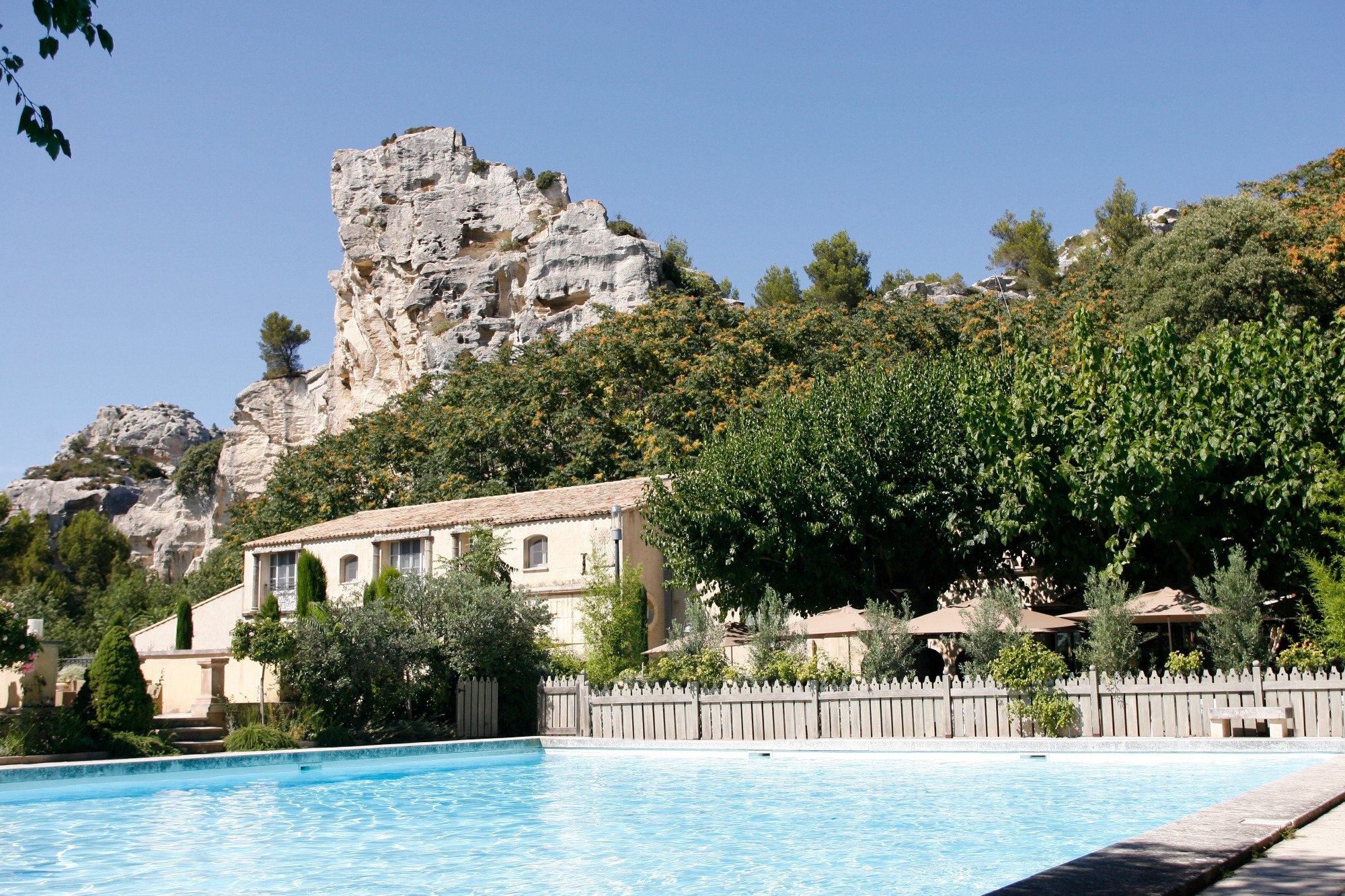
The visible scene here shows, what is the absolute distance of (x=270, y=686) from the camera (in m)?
24.4

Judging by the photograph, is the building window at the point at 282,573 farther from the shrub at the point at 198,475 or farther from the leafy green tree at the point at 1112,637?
the shrub at the point at 198,475

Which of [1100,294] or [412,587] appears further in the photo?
[1100,294]

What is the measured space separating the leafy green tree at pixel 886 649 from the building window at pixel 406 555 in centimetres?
1822

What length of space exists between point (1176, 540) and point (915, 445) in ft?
20.5

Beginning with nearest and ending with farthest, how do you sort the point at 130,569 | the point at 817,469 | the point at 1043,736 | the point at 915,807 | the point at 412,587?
1. the point at 915,807
2. the point at 1043,736
3. the point at 412,587
4. the point at 817,469
5. the point at 130,569

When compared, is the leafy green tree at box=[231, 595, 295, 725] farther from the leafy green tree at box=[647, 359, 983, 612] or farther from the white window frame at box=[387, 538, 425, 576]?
the white window frame at box=[387, 538, 425, 576]

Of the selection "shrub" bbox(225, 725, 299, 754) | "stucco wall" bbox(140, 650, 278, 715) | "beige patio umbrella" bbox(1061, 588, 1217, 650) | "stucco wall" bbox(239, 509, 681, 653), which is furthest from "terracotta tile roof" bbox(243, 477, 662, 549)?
"beige patio umbrella" bbox(1061, 588, 1217, 650)

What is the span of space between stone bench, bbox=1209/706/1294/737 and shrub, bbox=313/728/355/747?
51.8 ft

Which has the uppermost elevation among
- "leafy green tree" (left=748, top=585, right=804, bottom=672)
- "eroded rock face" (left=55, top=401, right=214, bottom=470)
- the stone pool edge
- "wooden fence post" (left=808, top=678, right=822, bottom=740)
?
"eroded rock face" (left=55, top=401, right=214, bottom=470)

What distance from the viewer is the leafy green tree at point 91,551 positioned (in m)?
78.1

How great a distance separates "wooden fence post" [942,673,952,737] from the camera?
19672 mm

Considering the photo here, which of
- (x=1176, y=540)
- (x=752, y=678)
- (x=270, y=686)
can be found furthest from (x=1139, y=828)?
(x=270, y=686)

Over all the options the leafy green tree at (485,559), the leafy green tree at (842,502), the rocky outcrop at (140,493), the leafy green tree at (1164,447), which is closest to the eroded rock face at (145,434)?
the rocky outcrop at (140,493)

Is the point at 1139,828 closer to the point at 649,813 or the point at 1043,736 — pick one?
the point at 649,813
